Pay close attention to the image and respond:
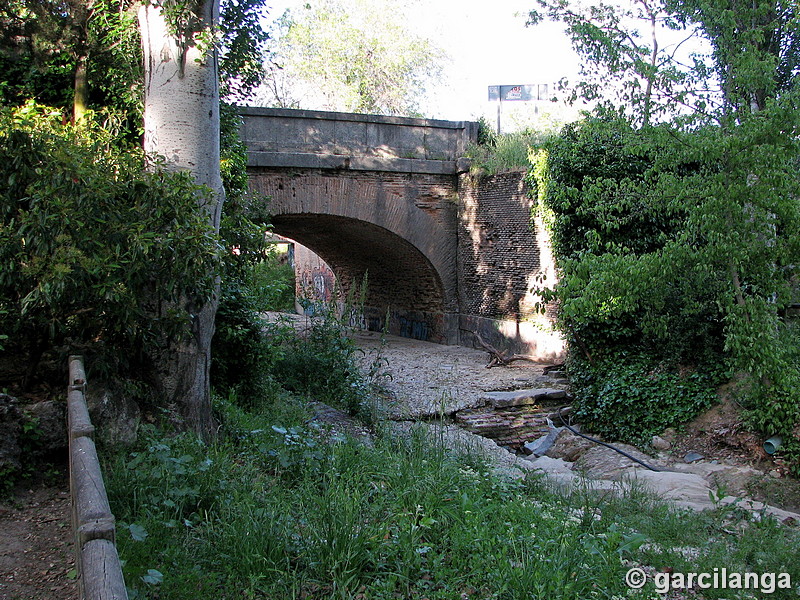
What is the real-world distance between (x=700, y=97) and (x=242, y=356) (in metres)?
5.43

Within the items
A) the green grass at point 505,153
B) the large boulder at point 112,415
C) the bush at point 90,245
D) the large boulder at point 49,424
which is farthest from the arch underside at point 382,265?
the large boulder at point 49,424

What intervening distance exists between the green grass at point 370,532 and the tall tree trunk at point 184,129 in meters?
0.54

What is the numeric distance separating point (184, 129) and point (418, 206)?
29.9 feet

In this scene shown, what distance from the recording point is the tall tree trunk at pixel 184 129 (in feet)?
15.2

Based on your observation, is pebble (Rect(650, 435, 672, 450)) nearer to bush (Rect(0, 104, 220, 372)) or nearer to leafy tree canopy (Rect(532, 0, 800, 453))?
leafy tree canopy (Rect(532, 0, 800, 453))

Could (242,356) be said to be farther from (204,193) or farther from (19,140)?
(19,140)

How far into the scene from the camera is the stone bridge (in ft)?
39.9

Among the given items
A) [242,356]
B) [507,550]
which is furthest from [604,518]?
[242,356]

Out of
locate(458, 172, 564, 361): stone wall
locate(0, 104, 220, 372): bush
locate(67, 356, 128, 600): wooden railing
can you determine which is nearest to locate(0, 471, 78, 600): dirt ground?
locate(67, 356, 128, 600): wooden railing

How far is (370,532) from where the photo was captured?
300cm

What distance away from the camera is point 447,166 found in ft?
44.8

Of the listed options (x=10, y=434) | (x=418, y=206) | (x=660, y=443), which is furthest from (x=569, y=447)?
(x=418, y=206)

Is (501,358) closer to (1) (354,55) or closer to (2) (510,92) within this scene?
(2) (510,92)

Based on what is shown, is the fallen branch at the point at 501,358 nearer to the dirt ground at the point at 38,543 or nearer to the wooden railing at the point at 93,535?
the dirt ground at the point at 38,543
